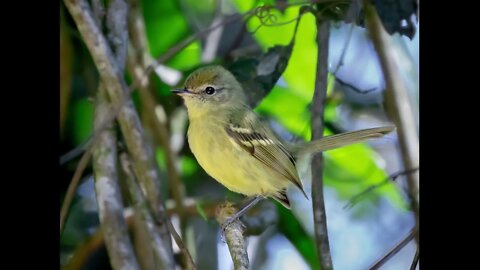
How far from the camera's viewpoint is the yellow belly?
1.58m

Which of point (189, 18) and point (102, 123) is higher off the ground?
point (189, 18)

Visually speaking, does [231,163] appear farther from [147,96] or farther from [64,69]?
[64,69]

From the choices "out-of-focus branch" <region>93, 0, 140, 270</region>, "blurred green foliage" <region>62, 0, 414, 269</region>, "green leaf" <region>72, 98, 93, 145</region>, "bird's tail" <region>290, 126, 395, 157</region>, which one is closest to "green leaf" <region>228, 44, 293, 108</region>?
"blurred green foliage" <region>62, 0, 414, 269</region>

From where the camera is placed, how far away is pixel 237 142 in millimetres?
1634

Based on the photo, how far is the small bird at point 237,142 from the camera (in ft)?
5.20

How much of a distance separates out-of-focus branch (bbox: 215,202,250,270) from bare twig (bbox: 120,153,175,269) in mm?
141

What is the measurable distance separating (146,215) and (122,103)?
267mm

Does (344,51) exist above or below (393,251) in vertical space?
above

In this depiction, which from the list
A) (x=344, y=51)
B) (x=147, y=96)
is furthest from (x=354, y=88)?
(x=147, y=96)

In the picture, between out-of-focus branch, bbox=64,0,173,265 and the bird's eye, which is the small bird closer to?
the bird's eye
